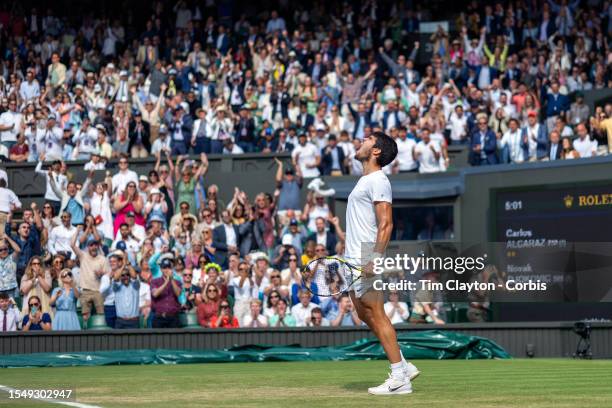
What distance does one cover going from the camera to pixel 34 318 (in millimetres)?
18328

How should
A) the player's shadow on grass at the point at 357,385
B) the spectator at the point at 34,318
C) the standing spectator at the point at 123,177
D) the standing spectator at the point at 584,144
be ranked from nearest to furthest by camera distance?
1. the player's shadow on grass at the point at 357,385
2. the spectator at the point at 34,318
3. the standing spectator at the point at 584,144
4. the standing spectator at the point at 123,177

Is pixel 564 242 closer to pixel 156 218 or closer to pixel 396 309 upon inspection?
pixel 396 309

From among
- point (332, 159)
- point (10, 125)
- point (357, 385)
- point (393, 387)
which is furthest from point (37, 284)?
→ point (393, 387)

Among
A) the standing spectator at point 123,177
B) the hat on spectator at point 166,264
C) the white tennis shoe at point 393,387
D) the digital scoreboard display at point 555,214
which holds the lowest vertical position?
the white tennis shoe at point 393,387

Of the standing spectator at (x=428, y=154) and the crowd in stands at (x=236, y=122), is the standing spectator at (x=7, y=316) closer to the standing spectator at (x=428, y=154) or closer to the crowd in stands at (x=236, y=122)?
the crowd in stands at (x=236, y=122)

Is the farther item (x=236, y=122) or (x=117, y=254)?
(x=236, y=122)

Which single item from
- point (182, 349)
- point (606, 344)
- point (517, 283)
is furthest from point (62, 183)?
point (606, 344)

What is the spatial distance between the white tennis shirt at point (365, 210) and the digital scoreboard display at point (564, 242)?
10396 millimetres

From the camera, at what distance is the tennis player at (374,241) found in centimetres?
912

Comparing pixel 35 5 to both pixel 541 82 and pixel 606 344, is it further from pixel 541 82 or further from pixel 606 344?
pixel 606 344

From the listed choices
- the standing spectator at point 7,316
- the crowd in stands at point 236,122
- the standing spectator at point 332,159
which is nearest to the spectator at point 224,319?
the crowd in stands at point 236,122

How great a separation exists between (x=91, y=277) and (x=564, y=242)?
26.2 feet

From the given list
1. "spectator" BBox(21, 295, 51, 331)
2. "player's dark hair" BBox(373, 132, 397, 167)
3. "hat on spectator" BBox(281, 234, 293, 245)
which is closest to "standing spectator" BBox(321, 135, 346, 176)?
"hat on spectator" BBox(281, 234, 293, 245)

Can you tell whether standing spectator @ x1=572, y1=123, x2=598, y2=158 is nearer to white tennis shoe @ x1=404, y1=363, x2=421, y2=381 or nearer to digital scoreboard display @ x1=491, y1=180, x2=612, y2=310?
digital scoreboard display @ x1=491, y1=180, x2=612, y2=310
